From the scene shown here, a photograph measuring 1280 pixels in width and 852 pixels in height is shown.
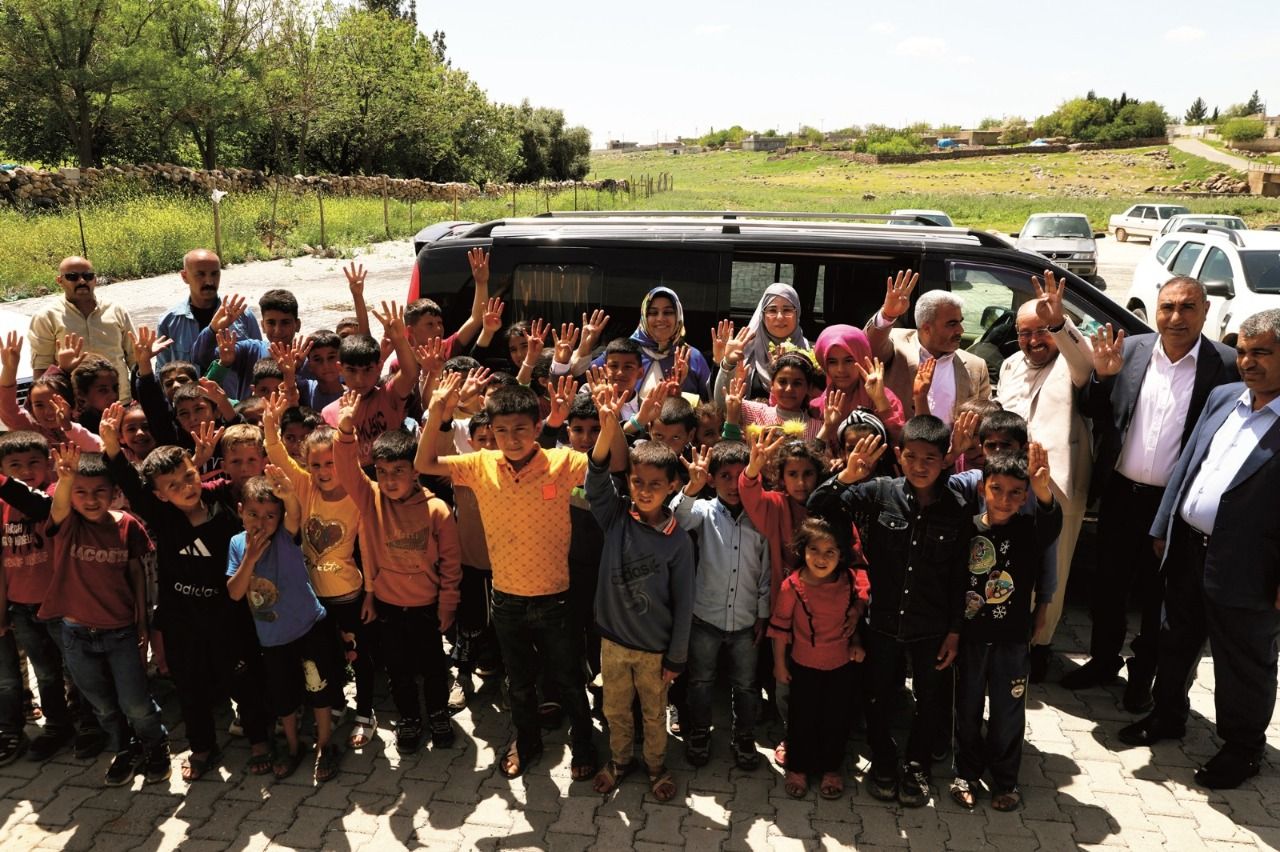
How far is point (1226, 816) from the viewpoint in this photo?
3385mm

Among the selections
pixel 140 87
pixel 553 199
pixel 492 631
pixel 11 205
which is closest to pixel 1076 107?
pixel 553 199

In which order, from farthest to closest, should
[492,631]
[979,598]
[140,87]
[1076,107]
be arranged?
[1076,107], [140,87], [492,631], [979,598]

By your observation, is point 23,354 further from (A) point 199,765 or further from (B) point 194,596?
(A) point 199,765

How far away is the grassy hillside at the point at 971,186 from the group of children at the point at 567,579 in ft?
111

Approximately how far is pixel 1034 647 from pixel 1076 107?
98.4 metres

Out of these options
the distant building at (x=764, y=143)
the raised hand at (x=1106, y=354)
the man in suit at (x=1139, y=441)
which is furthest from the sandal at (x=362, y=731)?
the distant building at (x=764, y=143)

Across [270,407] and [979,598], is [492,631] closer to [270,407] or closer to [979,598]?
[270,407]

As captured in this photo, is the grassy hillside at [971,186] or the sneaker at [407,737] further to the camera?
the grassy hillside at [971,186]

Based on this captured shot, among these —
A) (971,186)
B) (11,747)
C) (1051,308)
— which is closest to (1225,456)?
(1051,308)

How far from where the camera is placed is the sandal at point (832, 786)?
347 centimetres

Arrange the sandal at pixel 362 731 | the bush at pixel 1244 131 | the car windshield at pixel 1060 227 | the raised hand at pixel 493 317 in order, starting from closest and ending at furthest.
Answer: the sandal at pixel 362 731, the raised hand at pixel 493 317, the car windshield at pixel 1060 227, the bush at pixel 1244 131

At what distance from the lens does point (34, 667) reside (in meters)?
3.77

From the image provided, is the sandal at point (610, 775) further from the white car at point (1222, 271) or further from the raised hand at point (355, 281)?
the white car at point (1222, 271)

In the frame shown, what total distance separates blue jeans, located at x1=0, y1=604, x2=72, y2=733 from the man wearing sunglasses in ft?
5.80
